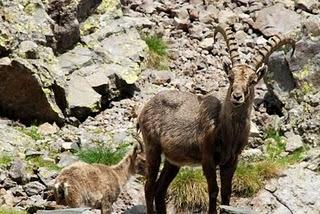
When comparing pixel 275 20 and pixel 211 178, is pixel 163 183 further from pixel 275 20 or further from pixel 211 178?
pixel 275 20

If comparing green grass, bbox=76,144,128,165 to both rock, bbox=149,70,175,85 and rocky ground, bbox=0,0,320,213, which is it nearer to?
rocky ground, bbox=0,0,320,213

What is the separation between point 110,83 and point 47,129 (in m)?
2.19

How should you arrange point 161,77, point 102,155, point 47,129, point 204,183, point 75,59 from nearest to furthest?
point 204,183 < point 102,155 < point 47,129 < point 75,59 < point 161,77

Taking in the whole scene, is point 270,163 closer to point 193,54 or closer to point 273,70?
point 273,70

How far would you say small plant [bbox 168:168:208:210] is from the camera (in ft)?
49.0

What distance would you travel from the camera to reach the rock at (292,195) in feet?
48.2

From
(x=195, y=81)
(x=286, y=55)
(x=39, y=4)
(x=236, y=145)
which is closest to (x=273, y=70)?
(x=286, y=55)

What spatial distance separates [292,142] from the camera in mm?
17156

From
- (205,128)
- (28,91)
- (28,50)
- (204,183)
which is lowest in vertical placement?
(204,183)

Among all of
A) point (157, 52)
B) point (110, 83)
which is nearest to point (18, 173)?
point (110, 83)

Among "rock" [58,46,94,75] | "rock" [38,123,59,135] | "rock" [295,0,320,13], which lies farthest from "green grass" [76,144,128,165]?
"rock" [295,0,320,13]

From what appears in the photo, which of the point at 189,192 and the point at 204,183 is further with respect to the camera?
the point at 204,183

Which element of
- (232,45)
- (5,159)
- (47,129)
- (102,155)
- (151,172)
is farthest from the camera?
(47,129)

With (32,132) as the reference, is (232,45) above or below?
above
